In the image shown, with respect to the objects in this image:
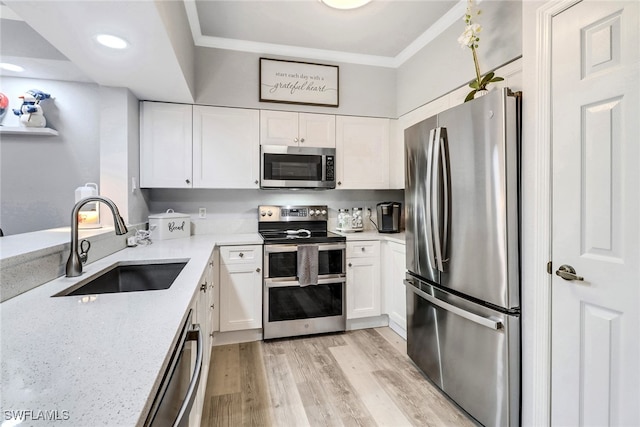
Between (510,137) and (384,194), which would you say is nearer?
(510,137)

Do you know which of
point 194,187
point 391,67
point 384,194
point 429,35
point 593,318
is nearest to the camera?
point 593,318

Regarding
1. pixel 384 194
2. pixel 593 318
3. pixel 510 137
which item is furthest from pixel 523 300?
pixel 384 194

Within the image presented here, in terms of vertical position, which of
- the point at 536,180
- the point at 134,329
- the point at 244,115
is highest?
the point at 244,115

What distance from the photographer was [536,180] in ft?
4.45

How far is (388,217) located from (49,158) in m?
2.98

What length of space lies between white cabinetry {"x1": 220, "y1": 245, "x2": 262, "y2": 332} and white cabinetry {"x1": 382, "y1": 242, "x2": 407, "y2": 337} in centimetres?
114

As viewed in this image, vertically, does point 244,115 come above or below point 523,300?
above

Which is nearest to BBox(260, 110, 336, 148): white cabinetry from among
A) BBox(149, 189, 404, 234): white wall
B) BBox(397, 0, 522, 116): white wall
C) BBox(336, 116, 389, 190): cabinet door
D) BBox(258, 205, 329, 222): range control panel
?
BBox(336, 116, 389, 190): cabinet door

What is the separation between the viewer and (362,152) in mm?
2998

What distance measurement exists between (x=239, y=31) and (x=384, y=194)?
83.2 inches

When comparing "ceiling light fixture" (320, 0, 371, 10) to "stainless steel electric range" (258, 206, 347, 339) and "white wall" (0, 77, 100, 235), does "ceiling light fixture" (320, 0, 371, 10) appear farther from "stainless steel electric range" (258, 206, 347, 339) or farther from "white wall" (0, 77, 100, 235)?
"white wall" (0, 77, 100, 235)

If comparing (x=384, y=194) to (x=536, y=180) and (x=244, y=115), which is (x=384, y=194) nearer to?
(x=244, y=115)

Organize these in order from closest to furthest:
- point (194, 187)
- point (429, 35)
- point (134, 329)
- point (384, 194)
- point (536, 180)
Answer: point (134, 329) → point (536, 180) → point (429, 35) → point (194, 187) → point (384, 194)

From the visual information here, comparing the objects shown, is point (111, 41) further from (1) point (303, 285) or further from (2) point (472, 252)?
(2) point (472, 252)
